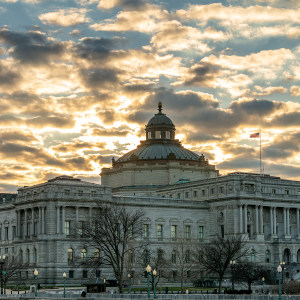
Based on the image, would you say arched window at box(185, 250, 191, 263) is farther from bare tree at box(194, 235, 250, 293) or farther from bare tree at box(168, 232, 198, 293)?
bare tree at box(194, 235, 250, 293)

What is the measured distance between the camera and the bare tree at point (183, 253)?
13550 cm

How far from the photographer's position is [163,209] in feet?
504

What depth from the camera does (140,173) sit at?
18200 cm

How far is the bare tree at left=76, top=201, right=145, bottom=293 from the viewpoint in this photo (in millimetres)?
116500

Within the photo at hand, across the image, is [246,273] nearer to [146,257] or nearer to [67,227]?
[146,257]

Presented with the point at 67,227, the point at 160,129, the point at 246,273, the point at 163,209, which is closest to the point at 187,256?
the point at 163,209

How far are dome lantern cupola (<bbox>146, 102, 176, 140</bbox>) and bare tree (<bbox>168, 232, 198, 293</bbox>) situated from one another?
48234mm

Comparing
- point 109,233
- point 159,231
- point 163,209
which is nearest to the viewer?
point 109,233

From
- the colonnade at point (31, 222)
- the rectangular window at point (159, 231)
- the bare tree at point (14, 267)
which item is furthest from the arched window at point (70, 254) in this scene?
the rectangular window at point (159, 231)

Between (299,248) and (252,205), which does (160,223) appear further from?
(299,248)

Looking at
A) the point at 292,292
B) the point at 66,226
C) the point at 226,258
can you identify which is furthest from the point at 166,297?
the point at 66,226

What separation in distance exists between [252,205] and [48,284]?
170 ft

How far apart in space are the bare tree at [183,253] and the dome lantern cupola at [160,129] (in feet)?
158

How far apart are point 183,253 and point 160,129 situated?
6789 cm
